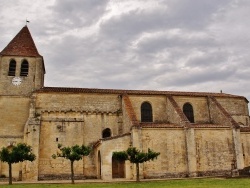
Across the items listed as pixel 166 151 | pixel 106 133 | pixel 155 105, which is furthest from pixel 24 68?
pixel 166 151

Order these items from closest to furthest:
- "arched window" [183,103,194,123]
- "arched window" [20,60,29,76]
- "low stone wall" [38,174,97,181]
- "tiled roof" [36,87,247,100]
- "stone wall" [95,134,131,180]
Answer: "stone wall" [95,134,131,180], "low stone wall" [38,174,97,181], "tiled roof" [36,87,247,100], "arched window" [20,60,29,76], "arched window" [183,103,194,123]

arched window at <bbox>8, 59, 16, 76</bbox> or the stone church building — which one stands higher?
arched window at <bbox>8, 59, 16, 76</bbox>

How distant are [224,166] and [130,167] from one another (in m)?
9.43

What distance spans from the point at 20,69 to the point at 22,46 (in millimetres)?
3159

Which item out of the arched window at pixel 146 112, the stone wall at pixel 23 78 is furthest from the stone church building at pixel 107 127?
the stone wall at pixel 23 78

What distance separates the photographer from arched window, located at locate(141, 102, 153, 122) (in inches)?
1310

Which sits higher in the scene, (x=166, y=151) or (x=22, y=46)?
(x=22, y=46)

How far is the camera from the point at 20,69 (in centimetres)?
3269

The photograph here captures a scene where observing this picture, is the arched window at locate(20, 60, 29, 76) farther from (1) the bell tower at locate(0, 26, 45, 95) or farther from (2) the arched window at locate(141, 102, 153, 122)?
(2) the arched window at locate(141, 102, 153, 122)

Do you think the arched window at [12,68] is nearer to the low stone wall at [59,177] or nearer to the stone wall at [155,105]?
the low stone wall at [59,177]

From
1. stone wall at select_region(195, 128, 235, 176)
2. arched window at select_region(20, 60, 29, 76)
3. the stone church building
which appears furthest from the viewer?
arched window at select_region(20, 60, 29, 76)

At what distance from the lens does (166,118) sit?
33.5 metres

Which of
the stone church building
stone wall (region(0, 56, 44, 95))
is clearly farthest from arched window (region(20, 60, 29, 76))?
stone wall (region(0, 56, 44, 95))

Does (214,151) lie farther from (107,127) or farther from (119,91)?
(119,91)
